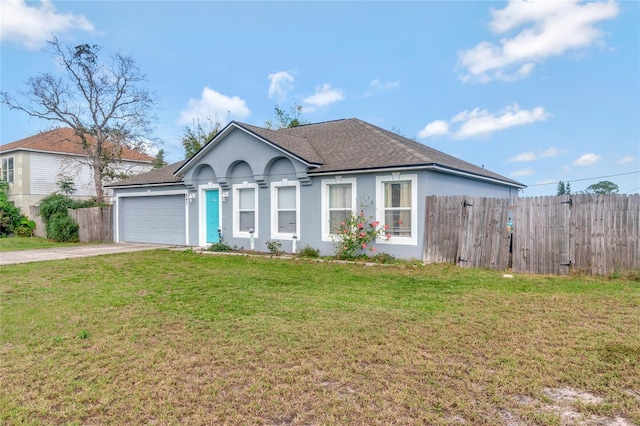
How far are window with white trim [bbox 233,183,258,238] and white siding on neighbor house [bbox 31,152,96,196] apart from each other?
1939cm

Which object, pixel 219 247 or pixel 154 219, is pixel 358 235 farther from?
pixel 154 219

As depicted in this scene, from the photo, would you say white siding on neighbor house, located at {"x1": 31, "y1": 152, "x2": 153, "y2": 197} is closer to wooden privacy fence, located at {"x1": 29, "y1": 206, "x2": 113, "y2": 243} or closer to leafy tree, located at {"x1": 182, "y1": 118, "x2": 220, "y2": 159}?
leafy tree, located at {"x1": 182, "y1": 118, "x2": 220, "y2": 159}

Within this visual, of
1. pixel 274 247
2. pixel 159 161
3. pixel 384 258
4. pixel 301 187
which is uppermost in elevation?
pixel 159 161

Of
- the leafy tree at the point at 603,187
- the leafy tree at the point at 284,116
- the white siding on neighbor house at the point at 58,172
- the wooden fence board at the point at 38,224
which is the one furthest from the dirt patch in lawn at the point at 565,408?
the leafy tree at the point at 284,116

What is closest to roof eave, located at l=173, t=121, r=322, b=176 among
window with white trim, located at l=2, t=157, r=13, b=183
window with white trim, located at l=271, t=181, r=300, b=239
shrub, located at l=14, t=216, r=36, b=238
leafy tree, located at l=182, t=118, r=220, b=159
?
window with white trim, located at l=271, t=181, r=300, b=239

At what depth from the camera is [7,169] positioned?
28.0m

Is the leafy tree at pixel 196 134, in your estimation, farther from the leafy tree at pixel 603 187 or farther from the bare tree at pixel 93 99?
the leafy tree at pixel 603 187

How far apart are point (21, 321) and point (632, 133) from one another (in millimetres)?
23793

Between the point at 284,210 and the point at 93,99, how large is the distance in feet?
62.9

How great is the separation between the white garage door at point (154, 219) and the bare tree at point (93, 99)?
26.7 feet

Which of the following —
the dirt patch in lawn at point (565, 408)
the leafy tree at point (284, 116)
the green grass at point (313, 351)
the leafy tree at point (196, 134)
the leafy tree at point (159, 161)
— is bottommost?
the dirt patch in lawn at point (565, 408)

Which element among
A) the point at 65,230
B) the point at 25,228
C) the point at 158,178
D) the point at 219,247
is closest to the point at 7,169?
the point at 25,228

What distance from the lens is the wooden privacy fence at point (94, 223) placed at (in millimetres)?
18734

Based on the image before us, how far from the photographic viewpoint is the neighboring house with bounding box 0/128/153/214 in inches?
1049
